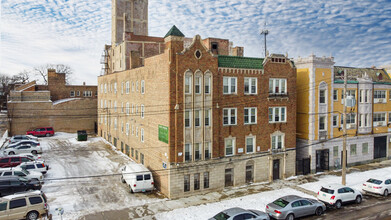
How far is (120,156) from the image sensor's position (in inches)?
1555

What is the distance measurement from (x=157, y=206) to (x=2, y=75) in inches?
4623

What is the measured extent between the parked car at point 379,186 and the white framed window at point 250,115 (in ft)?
40.1

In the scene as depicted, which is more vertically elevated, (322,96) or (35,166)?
(322,96)

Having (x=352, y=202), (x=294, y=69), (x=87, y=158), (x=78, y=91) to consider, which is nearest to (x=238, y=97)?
(x=294, y=69)

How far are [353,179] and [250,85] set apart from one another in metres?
15.5

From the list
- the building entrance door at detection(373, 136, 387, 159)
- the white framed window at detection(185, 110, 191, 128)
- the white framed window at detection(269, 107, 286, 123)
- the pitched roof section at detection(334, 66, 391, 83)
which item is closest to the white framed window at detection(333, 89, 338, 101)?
the pitched roof section at detection(334, 66, 391, 83)

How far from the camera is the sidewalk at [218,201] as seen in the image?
73.5 ft

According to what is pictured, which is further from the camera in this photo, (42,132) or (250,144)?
(42,132)

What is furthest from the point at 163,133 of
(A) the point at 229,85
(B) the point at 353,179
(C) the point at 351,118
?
(C) the point at 351,118

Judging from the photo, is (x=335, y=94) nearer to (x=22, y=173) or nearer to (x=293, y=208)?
(x=293, y=208)

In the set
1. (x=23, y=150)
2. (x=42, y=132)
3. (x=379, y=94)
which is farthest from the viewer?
(x=42, y=132)

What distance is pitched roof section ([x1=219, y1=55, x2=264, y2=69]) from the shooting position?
28544mm

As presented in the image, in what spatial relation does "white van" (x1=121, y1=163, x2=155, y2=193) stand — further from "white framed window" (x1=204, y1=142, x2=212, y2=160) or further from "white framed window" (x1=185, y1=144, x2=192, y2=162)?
"white framed window" (x1=204, y1=142, x2=212, y2=160)

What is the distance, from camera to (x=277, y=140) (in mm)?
31906
